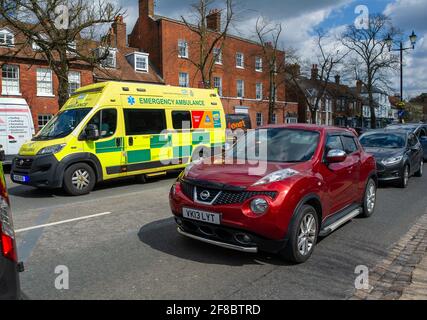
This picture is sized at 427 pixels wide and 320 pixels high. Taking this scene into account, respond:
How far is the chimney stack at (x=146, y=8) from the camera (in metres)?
35.8

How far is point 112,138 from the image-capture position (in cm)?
984

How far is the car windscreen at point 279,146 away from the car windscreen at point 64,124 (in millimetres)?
5178

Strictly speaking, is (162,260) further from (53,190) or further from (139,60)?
(139,60)

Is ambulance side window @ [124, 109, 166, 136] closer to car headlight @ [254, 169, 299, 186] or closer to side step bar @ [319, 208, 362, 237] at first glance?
side step bar @ [319, 208, 362, 237]

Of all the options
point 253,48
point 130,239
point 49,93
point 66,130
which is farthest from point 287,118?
point 130,239

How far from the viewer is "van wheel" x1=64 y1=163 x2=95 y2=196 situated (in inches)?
352

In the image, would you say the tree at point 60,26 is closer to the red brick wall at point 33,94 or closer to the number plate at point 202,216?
the red brick wall at point 33,94

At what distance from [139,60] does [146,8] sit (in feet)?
21.4

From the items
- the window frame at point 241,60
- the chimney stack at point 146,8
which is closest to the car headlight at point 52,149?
the chimney stack at point 146,8

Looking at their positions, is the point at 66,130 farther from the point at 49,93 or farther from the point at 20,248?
the point at 49,93

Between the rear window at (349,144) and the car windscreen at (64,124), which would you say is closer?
the rear window at (349,144)

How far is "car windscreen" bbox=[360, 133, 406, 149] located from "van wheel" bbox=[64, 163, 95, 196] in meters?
8.03

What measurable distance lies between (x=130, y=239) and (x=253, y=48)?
4196 centimetres

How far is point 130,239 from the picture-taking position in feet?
17.5
